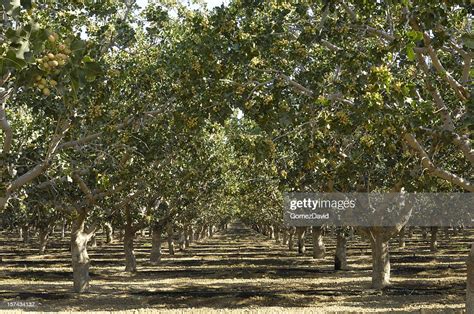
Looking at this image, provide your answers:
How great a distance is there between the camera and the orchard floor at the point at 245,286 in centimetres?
1956

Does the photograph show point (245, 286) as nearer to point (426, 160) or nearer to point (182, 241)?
point (426, 160)

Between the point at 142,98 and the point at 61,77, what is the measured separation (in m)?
12.6

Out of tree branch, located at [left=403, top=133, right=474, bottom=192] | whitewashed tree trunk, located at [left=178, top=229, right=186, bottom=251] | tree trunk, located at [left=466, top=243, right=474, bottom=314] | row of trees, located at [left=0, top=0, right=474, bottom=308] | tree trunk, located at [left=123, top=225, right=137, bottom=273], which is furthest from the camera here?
whitewashed tree trunk, located at [left=178, top=229, right=186, bottom=251]

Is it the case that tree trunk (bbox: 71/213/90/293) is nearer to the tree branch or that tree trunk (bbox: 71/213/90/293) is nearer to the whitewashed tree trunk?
the tree branch

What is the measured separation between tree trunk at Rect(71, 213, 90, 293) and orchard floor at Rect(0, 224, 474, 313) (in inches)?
23.0

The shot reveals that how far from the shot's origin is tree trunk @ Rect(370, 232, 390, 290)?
23.4 m

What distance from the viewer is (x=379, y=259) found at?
933 inches

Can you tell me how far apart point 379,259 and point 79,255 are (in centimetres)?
1184

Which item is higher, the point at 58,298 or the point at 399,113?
the point at 399,113

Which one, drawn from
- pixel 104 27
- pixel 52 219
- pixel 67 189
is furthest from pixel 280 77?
pixel 52 219

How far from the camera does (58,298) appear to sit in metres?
21.9

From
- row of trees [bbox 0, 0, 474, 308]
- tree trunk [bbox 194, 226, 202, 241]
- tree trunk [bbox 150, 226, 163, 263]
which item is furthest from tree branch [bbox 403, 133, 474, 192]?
tree trunk [bbox 194, 226, 202, 241]

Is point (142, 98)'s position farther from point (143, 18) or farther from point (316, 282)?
point (316, 282)

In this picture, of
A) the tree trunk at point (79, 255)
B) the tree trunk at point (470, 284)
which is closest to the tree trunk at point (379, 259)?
the tree trunk at point (79, 255)
